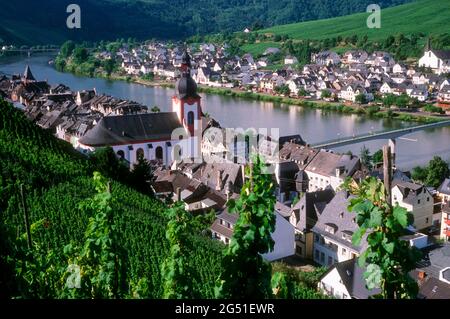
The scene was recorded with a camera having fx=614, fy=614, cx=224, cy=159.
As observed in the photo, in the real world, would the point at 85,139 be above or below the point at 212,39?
below

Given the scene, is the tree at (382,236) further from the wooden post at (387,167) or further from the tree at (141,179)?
the tree at (141,179)

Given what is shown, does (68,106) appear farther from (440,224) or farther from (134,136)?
(440,224)

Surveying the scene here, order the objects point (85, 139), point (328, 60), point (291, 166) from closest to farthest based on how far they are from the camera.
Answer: point (291, 166) < point (85, 139) < point (328, 60)

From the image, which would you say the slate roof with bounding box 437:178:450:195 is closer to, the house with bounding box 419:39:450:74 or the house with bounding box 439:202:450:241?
the house with bounding box 439:202:450:241

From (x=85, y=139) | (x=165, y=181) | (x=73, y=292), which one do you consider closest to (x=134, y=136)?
(x=85, y=139)

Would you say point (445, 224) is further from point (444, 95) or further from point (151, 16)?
point (151, 16)

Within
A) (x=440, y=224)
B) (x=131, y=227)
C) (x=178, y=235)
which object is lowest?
(x=440, y=224)

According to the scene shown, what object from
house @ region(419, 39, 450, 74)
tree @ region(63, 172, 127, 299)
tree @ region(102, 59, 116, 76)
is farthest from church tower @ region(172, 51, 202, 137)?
tree @ region(102, 59, 116, 76)
